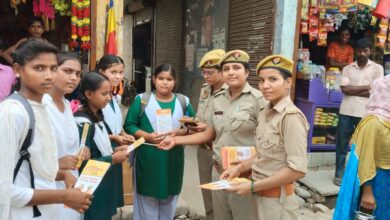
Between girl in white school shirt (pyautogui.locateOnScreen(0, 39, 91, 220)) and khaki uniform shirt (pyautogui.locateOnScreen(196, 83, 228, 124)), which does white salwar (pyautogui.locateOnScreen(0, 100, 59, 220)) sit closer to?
girl in white school shirt (pyautogui.locateOnScreen(0, 39, 91, 220))

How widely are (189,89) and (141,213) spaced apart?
515 centimetres

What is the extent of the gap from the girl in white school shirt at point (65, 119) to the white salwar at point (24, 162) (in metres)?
0.43

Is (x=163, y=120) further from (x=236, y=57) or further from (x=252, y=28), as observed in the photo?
(x=252, y=28)

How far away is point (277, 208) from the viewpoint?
2230 mm

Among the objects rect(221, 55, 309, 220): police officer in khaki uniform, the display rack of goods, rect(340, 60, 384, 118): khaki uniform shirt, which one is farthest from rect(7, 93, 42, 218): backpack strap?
the display rack of goods

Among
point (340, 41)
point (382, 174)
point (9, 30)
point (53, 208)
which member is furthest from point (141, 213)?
point (340, 41)

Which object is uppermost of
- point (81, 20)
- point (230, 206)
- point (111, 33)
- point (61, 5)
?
point (61, 5)

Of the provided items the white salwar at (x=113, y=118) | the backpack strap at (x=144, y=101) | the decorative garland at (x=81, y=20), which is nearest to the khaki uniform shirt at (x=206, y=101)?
the backpack strap at (x=144, y=101)

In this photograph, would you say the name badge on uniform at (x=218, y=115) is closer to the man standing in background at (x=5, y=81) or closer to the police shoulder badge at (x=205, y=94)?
the police shoulder badge at (x=205, y=94)

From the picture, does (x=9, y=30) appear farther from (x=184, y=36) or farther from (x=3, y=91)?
(x=184, y=36)

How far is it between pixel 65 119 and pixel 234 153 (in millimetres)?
1195

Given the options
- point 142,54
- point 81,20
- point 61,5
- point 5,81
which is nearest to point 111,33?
point 81,20

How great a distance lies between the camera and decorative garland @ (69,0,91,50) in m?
4.47

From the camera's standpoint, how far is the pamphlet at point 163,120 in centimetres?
328
